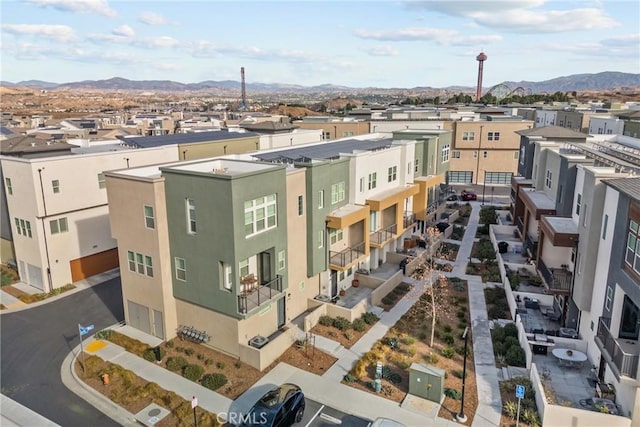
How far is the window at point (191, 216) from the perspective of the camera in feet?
65.7

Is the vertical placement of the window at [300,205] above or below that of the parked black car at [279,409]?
above

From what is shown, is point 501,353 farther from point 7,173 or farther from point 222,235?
point 7,173

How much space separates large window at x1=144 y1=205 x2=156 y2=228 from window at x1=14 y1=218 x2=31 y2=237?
11923 millimetres

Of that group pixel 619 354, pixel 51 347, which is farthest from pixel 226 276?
pixel 619 354

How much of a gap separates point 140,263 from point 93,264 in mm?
10862

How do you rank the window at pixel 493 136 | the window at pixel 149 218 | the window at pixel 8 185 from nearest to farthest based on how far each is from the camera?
the window at pixel 149 218 < the window at pixel 8 185 < the window at pixel 493 136

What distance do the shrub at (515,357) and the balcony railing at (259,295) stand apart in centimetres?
1119

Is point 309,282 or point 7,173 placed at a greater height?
point 7,173

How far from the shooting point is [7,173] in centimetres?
2834

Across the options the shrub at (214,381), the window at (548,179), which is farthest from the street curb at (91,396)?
the window at (548,179)

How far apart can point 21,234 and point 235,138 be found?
64.2 feet

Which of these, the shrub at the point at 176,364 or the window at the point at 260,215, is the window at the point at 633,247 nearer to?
the window at the point at 260,215

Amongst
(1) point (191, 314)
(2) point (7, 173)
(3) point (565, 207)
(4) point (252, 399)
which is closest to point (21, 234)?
(2) point (7, 173)

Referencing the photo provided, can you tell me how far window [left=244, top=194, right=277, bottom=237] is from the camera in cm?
1970
